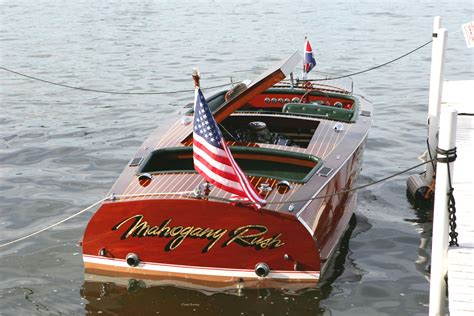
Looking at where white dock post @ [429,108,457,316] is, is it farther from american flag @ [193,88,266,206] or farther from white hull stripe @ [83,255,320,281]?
american flag @ [193,88,266,206]

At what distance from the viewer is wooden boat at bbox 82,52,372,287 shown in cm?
821

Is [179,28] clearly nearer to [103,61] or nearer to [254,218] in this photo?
[103,61]

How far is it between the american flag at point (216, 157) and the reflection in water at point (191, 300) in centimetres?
148

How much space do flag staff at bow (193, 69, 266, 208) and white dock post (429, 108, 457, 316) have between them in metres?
1.94

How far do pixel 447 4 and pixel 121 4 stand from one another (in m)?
19.8

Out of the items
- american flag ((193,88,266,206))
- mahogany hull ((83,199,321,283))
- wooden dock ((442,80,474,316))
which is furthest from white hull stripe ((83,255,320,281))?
Answer: wooden dock ((442,80,474,316))

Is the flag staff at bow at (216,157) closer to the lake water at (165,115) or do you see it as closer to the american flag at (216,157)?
the american flag at (216,157)

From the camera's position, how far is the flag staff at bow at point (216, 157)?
7734 millimetres

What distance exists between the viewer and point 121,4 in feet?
143

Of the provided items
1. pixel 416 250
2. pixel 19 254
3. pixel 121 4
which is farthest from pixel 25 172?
pixel 121 4

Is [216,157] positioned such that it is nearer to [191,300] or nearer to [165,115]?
[191,300]

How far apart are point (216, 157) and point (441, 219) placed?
2482 mm

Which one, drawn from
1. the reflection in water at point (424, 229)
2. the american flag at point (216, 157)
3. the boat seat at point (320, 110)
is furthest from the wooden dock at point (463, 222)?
the american flag at point (216, 157)

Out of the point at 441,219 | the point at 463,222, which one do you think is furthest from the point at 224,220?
the point at 463,222
